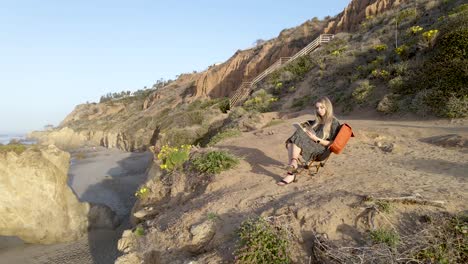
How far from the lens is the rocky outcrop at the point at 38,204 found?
30.0ft

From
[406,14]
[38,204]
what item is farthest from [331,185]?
[406,14]

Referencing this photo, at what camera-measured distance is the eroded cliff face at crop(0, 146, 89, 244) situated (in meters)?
9.12

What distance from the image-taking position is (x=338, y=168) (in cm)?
649

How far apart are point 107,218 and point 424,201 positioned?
29.7 feet

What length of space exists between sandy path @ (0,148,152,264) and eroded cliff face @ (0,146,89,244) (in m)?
0.37

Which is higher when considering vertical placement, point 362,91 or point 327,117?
point 362,91

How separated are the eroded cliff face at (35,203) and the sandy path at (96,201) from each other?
14.8 inches

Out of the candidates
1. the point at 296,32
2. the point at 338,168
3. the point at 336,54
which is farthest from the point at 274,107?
the point at 296,32

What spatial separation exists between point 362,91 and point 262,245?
40.7ft

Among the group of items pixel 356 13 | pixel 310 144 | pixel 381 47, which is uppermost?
pixel 356 13

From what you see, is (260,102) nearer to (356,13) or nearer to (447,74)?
(447,74)

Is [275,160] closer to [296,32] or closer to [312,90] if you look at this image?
[312,90]

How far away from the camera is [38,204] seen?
941 centimetres

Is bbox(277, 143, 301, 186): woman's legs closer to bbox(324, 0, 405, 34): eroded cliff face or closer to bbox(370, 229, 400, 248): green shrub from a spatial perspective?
bbox(370, 229, 400, 248): green shrub
